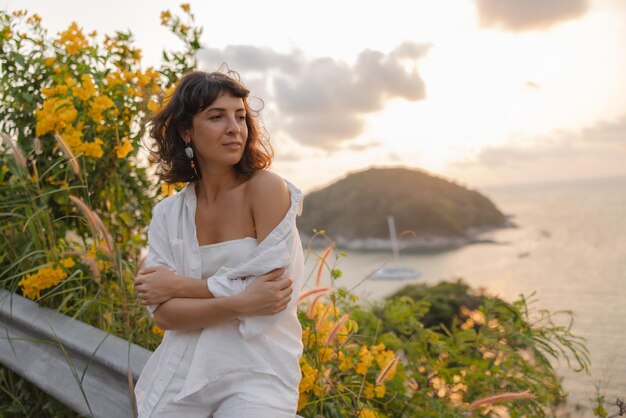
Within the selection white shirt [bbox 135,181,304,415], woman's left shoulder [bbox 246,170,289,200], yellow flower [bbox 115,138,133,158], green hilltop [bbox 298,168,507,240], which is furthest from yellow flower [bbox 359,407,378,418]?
green hilltop [bbox 298,168,507,240]

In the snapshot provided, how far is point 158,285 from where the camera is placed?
1844 mm

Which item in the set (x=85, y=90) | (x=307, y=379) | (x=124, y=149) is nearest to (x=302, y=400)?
(x=307, y=379)

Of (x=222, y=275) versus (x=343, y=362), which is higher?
(x=222, y=275)

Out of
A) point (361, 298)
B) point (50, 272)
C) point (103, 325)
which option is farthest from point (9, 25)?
point (361, 298)

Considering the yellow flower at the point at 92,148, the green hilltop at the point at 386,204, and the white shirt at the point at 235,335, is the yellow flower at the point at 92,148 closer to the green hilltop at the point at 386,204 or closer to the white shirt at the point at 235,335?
the white shirt at the point at 235,335

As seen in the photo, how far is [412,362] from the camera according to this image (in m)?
2.83

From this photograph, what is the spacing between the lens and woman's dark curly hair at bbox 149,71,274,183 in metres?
1.89

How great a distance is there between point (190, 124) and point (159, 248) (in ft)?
1.43

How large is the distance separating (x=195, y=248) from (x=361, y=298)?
60.4 inches

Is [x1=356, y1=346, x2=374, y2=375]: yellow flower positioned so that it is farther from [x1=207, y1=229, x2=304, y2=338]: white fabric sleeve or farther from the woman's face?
the woman's face

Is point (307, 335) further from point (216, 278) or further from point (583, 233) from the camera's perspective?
point (583, 233)

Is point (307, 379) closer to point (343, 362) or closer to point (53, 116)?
point (343, 362)

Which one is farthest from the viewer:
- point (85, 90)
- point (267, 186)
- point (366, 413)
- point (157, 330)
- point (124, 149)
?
point (85, 90)

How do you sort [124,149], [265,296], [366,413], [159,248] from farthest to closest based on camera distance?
[124,149]
[366,413]
[159,248]
[265,296]
